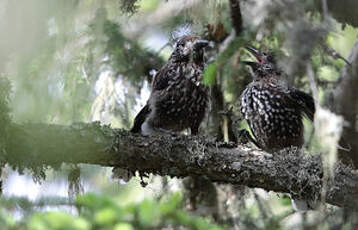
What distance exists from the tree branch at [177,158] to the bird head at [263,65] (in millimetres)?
1332

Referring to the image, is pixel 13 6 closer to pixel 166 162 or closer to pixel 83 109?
pixel 166 162

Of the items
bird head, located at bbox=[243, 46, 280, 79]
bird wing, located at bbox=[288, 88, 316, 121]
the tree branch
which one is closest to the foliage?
the tree branch

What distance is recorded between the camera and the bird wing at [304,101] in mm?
5195

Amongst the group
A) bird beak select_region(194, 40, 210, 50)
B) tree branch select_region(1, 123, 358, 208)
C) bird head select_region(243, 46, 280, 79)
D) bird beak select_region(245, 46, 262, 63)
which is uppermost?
bird beak select_region(194, 40, 210, 50)

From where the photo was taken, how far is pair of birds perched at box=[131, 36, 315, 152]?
5.27 meters

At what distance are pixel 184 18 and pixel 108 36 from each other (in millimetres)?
1062

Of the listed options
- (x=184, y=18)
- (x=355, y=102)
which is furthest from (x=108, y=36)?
(x=355, y=102)

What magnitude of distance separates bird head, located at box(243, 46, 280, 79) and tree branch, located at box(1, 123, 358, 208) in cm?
133

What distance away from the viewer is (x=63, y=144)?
403 cm

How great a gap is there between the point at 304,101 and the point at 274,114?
318 millimetres

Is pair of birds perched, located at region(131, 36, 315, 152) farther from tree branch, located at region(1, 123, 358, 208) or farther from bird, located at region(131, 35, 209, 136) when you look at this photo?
tree branch, located at region(1, 123, 358, 208)

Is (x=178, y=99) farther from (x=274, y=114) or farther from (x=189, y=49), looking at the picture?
(x=274, y=114)

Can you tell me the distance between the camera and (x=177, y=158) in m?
4.39

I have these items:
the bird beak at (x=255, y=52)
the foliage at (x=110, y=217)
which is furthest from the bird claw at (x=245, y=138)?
the foliage at (x=110, y=217)
